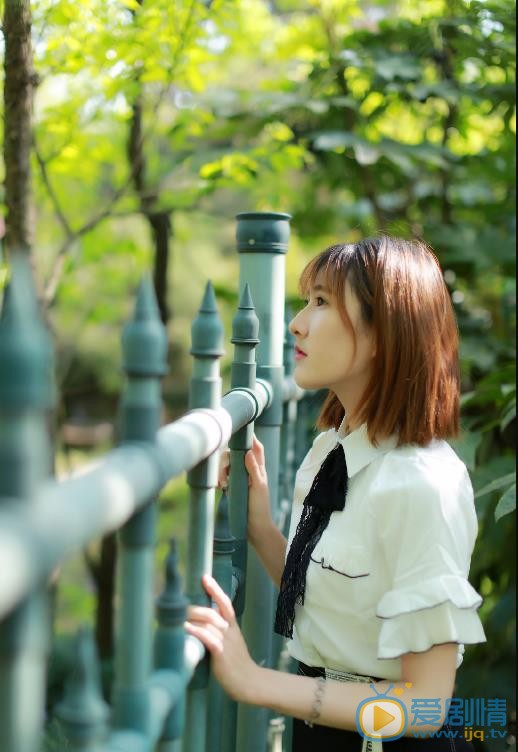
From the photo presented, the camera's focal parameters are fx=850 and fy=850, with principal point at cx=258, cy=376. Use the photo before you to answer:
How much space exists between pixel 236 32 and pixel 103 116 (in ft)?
3.04

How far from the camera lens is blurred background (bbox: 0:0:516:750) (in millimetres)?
3189

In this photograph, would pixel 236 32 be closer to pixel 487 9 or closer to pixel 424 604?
pixel 487 9

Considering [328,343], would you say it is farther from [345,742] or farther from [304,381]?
[345,742]

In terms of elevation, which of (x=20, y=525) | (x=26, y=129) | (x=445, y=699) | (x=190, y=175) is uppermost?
(x=190, y=175)

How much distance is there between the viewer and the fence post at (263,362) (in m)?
2.06

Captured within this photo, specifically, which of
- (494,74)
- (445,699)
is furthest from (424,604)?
(494,74)

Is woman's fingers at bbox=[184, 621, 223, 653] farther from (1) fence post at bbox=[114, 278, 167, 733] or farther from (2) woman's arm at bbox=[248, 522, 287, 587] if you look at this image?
(2) woman's arm at bbox=[248, 522, 287, 587]

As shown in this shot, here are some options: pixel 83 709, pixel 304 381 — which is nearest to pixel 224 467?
pixel 304 381

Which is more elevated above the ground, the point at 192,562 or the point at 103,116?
the point at 103,116

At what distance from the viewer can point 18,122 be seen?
272 centimetres

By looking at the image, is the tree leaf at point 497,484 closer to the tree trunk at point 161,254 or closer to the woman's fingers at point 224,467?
the woman's fingers at point 224,467

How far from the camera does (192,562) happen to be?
1.37 meters

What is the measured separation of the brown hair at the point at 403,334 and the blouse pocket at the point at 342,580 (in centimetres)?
24

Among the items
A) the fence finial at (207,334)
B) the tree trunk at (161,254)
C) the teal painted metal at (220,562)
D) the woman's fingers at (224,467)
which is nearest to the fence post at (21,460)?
the fence finial at (207,334)
